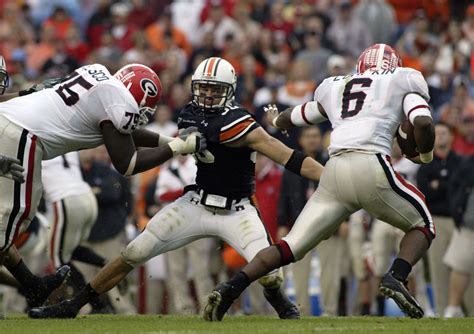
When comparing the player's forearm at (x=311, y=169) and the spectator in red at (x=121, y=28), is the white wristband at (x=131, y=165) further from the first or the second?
the spectator in red at (x=121, y=28)

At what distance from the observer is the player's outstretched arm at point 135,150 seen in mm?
7746

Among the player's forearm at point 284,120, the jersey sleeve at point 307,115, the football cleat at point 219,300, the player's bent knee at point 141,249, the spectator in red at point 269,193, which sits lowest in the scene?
the spectator in red at point 269,193

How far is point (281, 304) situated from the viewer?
8.39 metres

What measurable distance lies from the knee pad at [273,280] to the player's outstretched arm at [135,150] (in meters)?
0.95

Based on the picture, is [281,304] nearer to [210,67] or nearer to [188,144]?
[188,144]

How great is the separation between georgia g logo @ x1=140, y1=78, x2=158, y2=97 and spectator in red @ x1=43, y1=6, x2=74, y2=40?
879 centimetres

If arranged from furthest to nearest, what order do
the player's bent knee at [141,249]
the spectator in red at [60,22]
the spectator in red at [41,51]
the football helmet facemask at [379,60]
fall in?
the spectator in red at [60,22]
the spectator in red at [41,51]
the player's bent knee at [141,249]
the football helmet facemask at [379,60]

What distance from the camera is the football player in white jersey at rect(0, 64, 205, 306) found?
7750 mm

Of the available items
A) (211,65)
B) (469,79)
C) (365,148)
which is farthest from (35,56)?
(365,148)

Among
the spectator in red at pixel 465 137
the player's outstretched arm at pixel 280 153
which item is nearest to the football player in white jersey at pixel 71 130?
the player's outstretched arm at pixel 280 153

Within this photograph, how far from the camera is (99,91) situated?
7773mm

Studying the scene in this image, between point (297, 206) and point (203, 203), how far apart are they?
361 centimetres

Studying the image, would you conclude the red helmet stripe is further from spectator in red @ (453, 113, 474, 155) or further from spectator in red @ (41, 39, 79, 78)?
spectator in red @ (41, 39, 79, 78)

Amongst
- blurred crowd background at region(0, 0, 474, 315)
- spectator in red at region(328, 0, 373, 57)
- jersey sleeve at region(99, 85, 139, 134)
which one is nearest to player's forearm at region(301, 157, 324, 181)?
jersey sleeve at region(99, 85, 139, 134)
